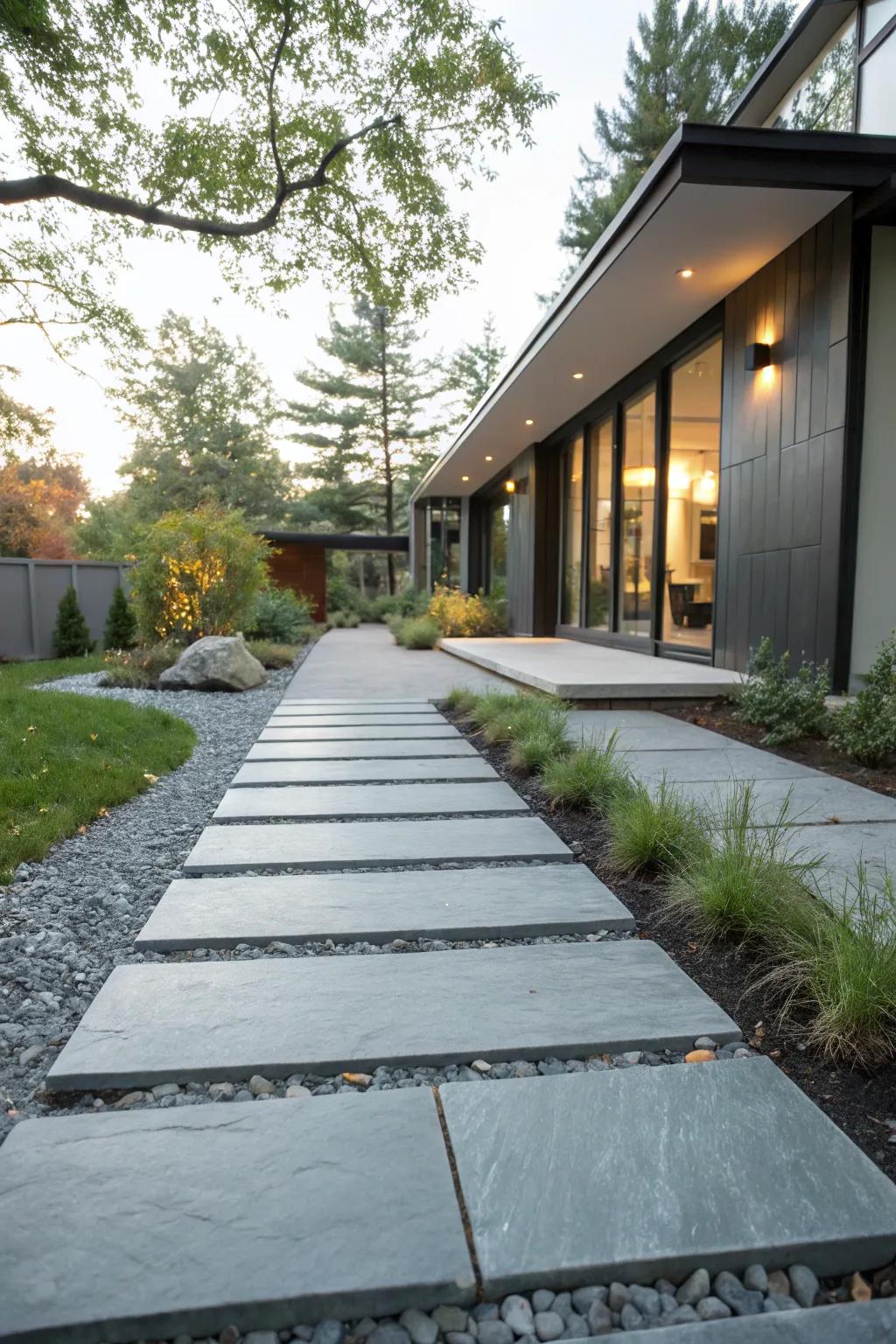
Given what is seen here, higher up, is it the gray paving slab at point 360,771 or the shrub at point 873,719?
the shrub at point 873,719

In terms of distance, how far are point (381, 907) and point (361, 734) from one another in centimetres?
252

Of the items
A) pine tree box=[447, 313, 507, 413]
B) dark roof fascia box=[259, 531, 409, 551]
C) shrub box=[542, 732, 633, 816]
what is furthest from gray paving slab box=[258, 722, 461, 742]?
pine tree box=[447, 313, 507, 413]

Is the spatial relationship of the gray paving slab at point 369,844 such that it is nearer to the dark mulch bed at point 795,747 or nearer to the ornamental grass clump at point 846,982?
the ornamental grass clump at point 846,982

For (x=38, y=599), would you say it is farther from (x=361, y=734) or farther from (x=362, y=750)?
(x=362, y=750)

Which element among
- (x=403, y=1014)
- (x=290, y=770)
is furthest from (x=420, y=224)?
(x=403, y=1014)

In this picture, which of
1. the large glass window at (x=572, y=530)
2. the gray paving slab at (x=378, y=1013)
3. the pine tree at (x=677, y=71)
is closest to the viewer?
the gray paving slab at (x=378, y=1013)

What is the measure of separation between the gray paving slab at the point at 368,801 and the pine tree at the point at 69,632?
8.67 metres

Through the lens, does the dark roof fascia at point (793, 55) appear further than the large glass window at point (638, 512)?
No

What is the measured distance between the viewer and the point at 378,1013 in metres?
1.52

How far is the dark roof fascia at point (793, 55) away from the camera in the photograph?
529 cm

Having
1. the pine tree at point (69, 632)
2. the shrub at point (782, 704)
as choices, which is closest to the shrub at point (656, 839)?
the shrub at point (782, 704)

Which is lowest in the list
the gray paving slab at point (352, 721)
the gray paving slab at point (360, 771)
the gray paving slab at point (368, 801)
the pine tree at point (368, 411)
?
the gray paving slab at point (352, 721)

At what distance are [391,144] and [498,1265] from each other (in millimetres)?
9095

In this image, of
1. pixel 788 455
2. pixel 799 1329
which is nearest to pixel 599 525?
pixel 788 455
